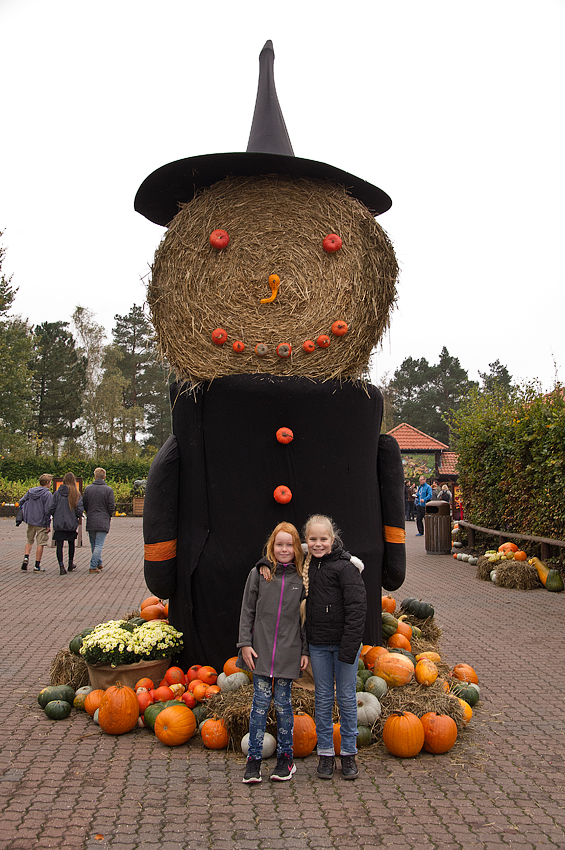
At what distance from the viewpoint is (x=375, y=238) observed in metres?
5.45

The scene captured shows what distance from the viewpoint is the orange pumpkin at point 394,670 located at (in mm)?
4910

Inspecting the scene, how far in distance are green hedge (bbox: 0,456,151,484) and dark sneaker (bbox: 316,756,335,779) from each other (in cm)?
2815

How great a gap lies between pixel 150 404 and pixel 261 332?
47.7 metres

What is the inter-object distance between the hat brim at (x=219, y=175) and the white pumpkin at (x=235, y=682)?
3670 millimetres

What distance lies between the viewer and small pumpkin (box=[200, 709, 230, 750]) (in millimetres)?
4473

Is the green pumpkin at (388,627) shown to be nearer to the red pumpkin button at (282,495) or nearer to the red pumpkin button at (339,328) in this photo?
Answer: the red pumpkin button at (282,495)

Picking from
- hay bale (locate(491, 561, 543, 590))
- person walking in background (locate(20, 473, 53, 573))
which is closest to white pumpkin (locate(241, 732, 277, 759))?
hay bale (locate(491, 561, 543, 590))

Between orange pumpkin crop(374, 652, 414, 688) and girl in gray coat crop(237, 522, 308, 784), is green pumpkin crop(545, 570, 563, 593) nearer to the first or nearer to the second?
orange pumpkin crop(374, 652, 414, 688)

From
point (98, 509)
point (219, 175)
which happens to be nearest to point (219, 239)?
point (219, 175)

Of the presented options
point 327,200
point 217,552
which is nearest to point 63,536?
point 217,552

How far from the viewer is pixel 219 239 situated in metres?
5.18

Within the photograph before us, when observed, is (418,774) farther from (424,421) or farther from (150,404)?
(424,421)

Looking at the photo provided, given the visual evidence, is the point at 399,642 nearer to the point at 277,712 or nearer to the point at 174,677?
the point at 174,677

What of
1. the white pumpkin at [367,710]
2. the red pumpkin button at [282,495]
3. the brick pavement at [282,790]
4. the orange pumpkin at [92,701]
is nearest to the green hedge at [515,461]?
the brick pavement at [282,790]
